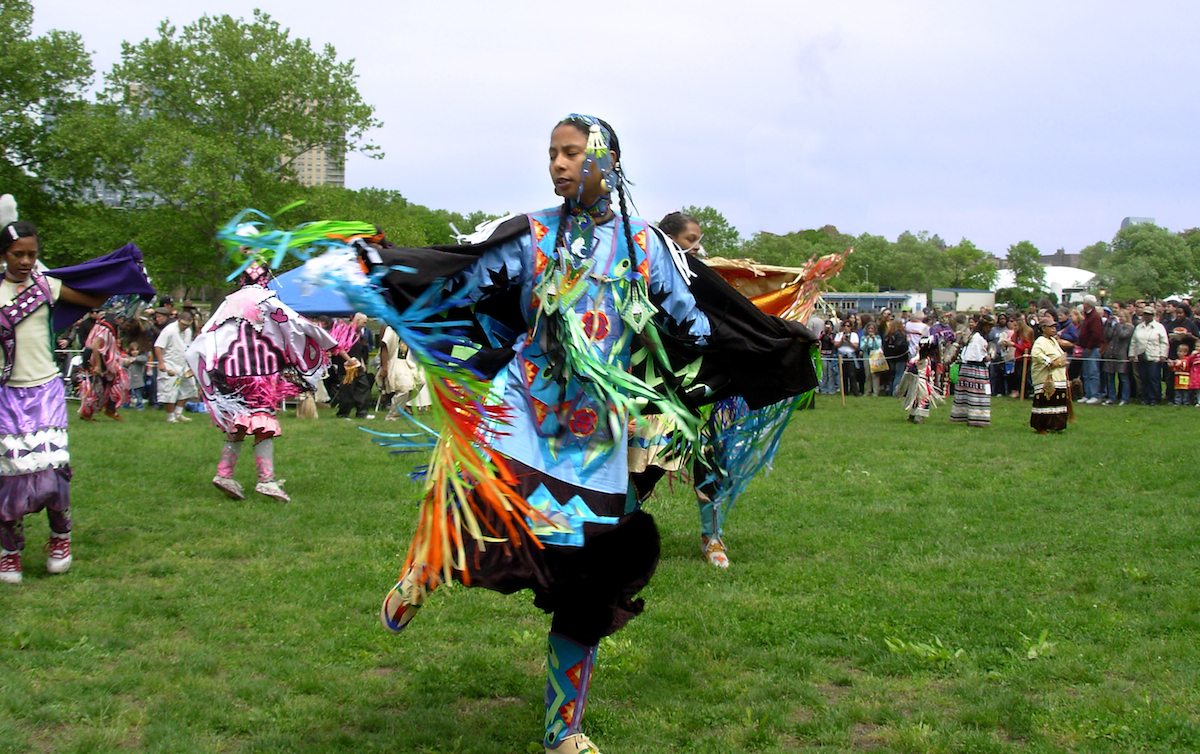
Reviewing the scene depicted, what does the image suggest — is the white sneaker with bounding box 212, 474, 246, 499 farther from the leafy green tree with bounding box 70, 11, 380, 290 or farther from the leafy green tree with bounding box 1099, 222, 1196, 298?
the leafy green tree with bounding box 1099, 222, 1196, 298

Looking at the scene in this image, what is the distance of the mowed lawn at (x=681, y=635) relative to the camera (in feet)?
13.3

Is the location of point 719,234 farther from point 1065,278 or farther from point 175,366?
point 175,366

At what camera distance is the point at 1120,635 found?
16.6ft

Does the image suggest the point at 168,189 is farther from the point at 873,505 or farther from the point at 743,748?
the point at 743,748

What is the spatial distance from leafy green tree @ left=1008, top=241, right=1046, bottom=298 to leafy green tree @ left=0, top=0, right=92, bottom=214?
43.7 metres

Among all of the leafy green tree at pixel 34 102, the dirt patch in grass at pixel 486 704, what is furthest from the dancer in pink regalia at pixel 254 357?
the leafy green tree at pixel 34 102

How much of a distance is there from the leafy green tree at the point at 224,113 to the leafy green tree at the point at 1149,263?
40.4 metres

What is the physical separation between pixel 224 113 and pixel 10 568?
1466 inches

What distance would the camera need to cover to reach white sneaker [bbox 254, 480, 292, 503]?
347 inches

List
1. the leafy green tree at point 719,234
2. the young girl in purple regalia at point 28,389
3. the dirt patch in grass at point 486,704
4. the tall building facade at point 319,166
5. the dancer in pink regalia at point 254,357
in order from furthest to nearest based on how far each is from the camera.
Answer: the leafy green tree at point 719,234
the tall building facade at point 319,166
the dancer in pink regalia at point 254,357
the young girl in purple regalia at point 28,389
the dirt patch in grass at point 486,704

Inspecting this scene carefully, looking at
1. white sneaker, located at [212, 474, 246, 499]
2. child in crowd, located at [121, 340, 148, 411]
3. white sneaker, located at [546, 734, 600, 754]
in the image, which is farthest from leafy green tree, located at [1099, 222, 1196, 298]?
white sneaker, located at [546, 734, 600, 754]

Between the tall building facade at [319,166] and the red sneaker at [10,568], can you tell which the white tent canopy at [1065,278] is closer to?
the tall building facade at [319,166]

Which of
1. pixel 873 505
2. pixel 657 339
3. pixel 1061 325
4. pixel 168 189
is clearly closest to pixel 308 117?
pixel 168 189

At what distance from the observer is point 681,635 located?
519 cm
